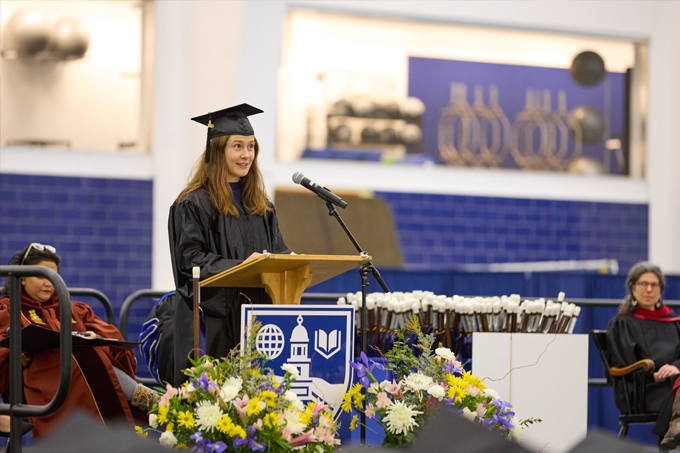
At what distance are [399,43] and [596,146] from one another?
91.3 inches

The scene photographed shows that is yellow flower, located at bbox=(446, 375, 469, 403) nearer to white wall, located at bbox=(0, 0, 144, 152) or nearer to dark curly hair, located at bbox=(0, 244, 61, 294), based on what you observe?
dark curly hair, located at bbox=(0, 244, 61, 294)

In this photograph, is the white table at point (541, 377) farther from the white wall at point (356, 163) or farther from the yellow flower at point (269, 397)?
the white wall at point (356, 163)

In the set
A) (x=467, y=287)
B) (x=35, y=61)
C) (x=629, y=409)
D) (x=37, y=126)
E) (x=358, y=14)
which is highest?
(x=358, y=14)

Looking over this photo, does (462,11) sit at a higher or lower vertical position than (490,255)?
higher

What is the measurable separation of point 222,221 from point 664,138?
7.05 meters

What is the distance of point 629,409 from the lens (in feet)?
17.6

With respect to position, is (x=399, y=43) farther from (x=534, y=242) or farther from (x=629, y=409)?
(x=629, y=409)

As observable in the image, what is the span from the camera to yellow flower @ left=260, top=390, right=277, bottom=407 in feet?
9.27

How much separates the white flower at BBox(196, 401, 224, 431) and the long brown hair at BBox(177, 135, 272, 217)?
124 centimetres

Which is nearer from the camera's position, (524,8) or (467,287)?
(467,287)

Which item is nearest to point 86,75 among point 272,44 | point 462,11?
point 272,44

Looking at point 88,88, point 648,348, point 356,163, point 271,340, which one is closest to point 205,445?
point 271,340

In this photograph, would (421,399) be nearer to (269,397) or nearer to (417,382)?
(417,382)

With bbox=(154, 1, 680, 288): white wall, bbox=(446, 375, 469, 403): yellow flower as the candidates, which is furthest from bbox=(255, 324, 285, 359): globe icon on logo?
bbox=(154, 1, 680, 288): white wall
